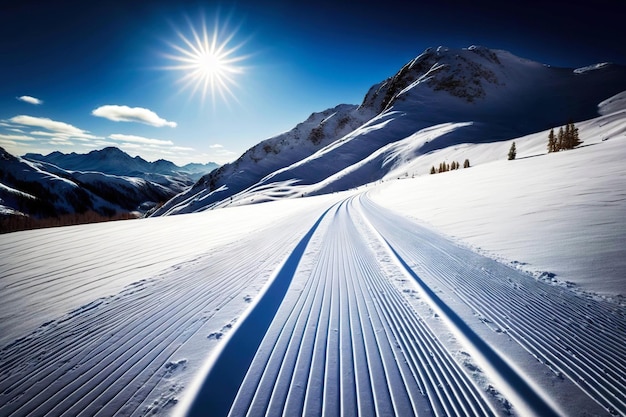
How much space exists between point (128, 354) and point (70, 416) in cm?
59

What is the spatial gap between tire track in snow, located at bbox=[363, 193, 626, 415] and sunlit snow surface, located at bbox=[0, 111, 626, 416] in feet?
0.06

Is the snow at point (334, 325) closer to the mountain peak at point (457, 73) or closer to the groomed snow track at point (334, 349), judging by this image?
the groomed snow track at point (334, 349)

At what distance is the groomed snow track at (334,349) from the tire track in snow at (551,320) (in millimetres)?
15

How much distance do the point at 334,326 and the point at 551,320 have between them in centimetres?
231

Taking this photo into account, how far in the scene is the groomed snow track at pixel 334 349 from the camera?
1.81 m

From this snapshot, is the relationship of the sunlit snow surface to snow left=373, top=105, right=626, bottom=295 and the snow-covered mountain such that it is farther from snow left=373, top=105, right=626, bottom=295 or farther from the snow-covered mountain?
the snow-covered mountain

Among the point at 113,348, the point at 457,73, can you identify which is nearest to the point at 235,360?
the point at 113,348

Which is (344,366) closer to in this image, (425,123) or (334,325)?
(334,325)

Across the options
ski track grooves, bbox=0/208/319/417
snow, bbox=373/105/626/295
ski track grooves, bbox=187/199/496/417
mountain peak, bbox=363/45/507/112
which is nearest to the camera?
ski track grooves, bbox=187/199/496/417

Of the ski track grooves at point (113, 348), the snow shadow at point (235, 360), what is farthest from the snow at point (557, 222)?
the ski track grooves at point (113, 348)

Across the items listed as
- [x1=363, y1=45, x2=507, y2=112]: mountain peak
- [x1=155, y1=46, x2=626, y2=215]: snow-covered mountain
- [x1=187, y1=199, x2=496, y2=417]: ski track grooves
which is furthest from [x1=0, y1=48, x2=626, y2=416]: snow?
[x1=363, y1=45, x2=507, y2=112]: mountain peak

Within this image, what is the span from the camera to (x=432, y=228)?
292 inches

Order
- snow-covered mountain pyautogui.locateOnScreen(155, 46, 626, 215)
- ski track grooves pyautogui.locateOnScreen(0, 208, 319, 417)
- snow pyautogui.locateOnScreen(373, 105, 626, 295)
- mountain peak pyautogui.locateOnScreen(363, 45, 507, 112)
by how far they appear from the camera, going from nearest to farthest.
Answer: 1. ski track grooves pyautogui.locateOnScreen(0, 208, 319, 417)
2. snow pyautogui.locateOnScreen(373, 105, 626, 295)
3. snow-covered mountain pyautogui.locateOnScreen(155, 46, 626, 215)
4. mountain peak pyautogui.locateOnScreen(363, 45, 507, 112)

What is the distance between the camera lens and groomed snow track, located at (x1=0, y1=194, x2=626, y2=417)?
181 cm
